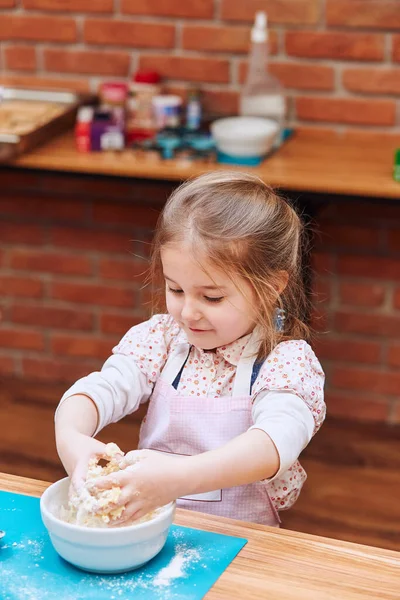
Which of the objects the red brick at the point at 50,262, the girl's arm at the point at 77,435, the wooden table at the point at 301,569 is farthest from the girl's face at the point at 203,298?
the red brick at the point at 50,262

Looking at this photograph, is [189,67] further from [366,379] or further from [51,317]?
[366,379]

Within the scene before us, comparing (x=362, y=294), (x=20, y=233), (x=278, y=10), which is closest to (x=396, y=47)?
(x=278, y=10)

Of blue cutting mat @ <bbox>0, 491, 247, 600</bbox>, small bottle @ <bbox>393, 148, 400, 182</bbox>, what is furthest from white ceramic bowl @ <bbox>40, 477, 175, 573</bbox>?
small bottle @ <bbox>393, 148, 400, 182</bbox>

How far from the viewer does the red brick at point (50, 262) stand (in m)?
2.92

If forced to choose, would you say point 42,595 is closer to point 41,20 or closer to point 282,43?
point 282,43

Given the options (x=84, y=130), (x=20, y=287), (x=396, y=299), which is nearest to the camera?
(x=84, y=130)

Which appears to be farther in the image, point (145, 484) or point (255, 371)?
point (255, 371)

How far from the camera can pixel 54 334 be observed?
120 inches

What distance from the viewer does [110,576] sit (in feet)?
3.26

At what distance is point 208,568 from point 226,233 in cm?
47

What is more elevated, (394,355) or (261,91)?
Answer: (261,91)

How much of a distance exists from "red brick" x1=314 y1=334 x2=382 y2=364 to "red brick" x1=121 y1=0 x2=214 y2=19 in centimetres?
100

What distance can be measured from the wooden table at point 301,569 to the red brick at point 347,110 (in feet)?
5.68

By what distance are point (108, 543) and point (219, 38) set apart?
6.34 ft
